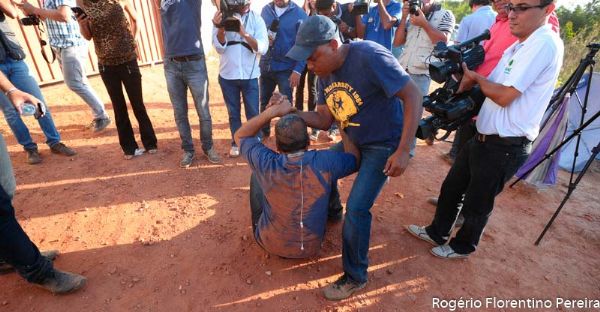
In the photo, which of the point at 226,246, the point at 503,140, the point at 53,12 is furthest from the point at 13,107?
the point at 503,140

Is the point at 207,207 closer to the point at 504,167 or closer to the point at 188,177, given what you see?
the point at 188,177

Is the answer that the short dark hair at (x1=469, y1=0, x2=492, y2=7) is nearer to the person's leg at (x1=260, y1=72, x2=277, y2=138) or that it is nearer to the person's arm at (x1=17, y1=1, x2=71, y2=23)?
the person's leg at (x1=260, y1=72, x2=277, y2=138)

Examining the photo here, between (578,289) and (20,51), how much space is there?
20.0 feet

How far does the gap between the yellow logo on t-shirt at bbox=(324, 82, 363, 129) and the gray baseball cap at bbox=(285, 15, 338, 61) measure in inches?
13.3

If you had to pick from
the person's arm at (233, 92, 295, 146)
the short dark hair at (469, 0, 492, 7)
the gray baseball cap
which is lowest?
the person's arm at (233, 92, 295, 146)

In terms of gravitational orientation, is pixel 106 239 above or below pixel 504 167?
below

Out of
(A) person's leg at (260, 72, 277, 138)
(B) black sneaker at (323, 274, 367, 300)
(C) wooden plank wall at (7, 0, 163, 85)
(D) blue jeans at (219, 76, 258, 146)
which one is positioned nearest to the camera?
(B) black sneaker at (323, 274, 367, 300)

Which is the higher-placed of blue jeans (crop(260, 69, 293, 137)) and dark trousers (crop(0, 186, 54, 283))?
blue jeans (crop(260, 69, 293, 137))

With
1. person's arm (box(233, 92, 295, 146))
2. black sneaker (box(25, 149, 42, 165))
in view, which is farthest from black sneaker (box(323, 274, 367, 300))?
black sneaker (box(25, 149, 42, 165))

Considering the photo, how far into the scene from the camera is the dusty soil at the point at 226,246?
94.7 inches

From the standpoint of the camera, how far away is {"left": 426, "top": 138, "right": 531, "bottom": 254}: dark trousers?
7.42 ft

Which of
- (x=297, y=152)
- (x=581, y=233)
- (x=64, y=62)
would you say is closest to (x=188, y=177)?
(x=297, y=152)

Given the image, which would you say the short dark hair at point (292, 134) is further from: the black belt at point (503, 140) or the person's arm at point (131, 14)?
the person's arm at point (131, 14)

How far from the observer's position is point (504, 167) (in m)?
2.27
